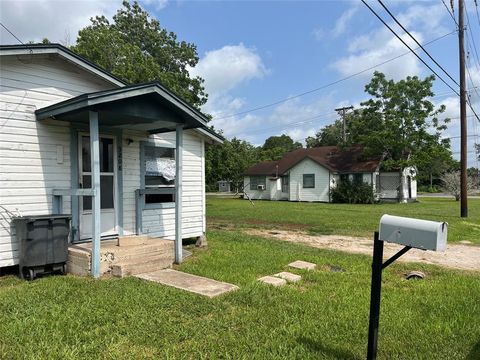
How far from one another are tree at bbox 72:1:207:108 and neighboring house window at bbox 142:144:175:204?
32.8ft

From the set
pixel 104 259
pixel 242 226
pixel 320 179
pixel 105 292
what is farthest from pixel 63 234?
pixel 320 179

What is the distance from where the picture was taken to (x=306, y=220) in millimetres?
16562

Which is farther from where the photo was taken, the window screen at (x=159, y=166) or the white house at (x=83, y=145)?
the window screen at (x=159, y=166)

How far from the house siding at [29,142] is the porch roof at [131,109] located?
0.90 ft

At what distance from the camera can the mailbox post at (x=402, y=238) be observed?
2.67 m

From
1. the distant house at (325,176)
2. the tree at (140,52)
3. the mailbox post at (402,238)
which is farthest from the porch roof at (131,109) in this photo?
the distant house at (325,176)

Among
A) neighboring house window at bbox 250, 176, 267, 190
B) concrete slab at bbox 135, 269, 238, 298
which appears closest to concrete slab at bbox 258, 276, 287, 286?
concrete slab at bbox 135, 269, 238, 298

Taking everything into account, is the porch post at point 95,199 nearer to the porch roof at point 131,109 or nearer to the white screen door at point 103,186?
the porch roof at point 131,109

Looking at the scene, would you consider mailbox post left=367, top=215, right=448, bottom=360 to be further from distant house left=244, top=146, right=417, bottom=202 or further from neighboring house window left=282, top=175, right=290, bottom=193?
neighboring house window left=282, top=175, right=290, bottom=193

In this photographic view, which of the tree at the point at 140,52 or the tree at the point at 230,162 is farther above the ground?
the tree at the point at 140,52

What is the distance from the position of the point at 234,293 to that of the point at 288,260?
2650 mm

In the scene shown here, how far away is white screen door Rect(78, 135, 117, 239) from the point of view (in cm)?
749

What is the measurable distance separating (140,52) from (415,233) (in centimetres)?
2154

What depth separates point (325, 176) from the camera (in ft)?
104
